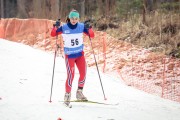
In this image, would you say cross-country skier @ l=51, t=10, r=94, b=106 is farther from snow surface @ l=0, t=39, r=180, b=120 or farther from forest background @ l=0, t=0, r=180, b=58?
forest background @ l=0, t=0, r=180, b=58

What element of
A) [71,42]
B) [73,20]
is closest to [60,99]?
[71,42]

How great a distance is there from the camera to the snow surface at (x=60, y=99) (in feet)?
20.1

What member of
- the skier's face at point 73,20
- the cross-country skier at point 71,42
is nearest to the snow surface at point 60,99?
the cross-country skier at point 71,42

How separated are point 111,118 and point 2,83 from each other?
3246 mm

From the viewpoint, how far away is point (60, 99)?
729cm

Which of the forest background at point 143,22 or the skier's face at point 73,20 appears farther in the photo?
the forest background at point 143,22

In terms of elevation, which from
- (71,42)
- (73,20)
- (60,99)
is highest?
(73,20)

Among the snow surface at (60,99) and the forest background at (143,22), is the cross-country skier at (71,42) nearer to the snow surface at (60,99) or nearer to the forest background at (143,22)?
the snow surface at (60,99)

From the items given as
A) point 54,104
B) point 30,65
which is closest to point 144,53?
point 30,65

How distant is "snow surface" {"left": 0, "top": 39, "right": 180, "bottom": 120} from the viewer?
20.1ft

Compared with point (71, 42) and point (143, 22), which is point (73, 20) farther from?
point (143, 22)

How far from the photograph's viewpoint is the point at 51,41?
1855cm

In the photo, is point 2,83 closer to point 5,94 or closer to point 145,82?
point 5,94

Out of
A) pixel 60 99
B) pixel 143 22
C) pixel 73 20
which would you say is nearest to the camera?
pixel 73 20
